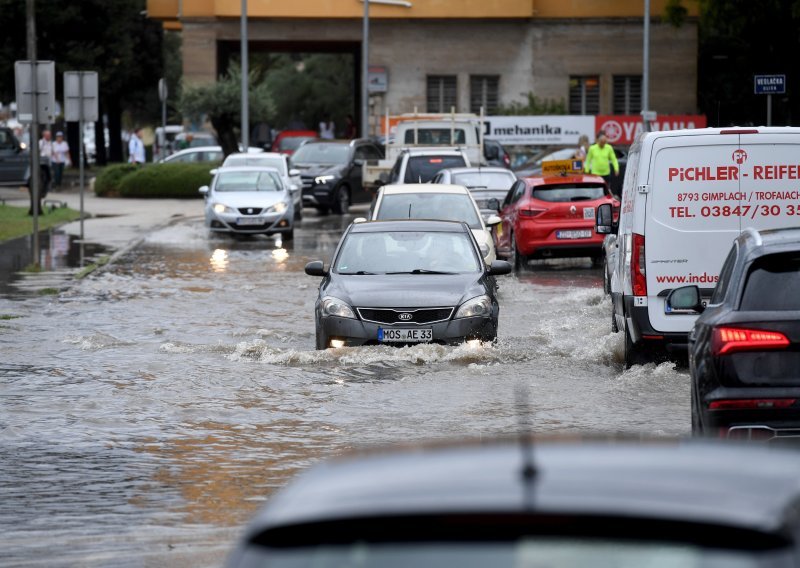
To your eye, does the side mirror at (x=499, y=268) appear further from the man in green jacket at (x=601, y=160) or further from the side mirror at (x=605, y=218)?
the man in green jacket at (x=601, y=160)

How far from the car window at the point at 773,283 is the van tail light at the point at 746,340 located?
144 millimetres

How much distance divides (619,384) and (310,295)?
336 inches

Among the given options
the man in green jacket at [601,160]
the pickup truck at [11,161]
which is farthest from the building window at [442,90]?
the man in green jacket at [601,160]

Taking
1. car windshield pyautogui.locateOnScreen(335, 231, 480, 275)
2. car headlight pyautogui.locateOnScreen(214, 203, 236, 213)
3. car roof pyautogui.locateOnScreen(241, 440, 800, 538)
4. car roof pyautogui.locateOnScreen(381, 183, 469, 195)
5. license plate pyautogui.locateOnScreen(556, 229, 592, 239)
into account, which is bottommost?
license plate pyautogui.locateOnScreen(556, 229, 592, 239)

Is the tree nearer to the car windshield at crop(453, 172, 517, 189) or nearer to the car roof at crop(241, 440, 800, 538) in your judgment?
the car windshield at crop(453, 172, 517, 189)

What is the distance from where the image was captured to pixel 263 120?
181 ft

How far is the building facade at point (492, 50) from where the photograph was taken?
59.1 m

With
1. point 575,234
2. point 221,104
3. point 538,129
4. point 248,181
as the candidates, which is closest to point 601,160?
point 575,234

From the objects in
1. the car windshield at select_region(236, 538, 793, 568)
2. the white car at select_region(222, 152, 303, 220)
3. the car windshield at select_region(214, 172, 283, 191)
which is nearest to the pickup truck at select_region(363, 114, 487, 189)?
the white car at select_region(222, 152, 303, 220)

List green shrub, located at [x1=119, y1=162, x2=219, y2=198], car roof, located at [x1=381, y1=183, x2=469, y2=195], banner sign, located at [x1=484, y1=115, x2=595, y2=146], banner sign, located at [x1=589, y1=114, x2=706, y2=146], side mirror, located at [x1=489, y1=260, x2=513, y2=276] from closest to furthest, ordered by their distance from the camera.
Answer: side mirror, located at [x1=489, y1=260, x2=513, y2=276]
car roof, located at [x1=381, y1=183, x2=469, y2=195]
green shrub, located at [x1=119, y1=162, x2=219, y2=198]
banner sign, located at [x1=589, y1=114, x2=706, y2=146]
banner sign, located at [x1=484, y1=115, x2=595, y2=146]

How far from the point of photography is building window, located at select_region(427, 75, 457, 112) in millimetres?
60281

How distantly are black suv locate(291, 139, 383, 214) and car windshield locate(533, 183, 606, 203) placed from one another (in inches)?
615

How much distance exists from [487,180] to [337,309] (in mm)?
15289

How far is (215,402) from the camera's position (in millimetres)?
12695
